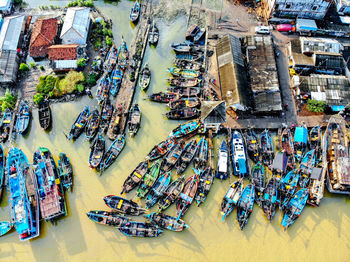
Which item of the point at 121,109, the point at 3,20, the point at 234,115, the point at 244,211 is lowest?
the point at 244,211

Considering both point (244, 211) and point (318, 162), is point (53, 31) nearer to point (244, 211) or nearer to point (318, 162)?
point (244, 211)

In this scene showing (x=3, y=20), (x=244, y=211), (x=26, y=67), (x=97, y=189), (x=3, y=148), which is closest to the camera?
(x=244, y=211)

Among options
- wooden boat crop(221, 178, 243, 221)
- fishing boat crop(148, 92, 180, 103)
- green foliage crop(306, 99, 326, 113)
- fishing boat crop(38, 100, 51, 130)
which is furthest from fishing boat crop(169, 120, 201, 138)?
fishing boat crop(38, 100, 51, 130)

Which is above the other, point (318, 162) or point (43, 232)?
point (318, 162)

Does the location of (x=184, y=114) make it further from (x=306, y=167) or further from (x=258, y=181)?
(x=306, y=167)

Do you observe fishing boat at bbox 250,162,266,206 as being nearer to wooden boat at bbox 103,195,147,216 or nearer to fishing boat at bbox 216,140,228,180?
fishing boat at bbox 216,140,228,180

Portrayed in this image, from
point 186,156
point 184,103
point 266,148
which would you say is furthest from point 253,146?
point 184,103

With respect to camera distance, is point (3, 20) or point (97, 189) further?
point (3, 20)

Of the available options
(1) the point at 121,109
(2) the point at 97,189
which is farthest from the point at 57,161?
(1) the point at 121,109
